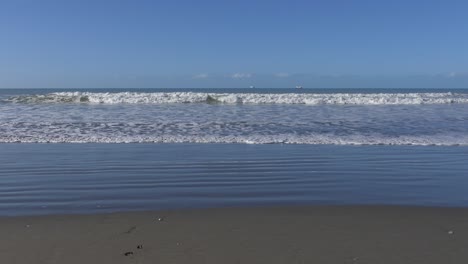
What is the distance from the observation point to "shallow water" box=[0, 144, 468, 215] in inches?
259

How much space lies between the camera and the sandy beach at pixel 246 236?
4379mm

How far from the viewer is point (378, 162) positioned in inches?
384

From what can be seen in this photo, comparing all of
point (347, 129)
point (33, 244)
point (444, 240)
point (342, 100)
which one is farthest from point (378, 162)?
point (342, 100)

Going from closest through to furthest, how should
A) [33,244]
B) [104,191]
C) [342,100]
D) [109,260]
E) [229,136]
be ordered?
[109,260] < [33,244] < [104,191] < [229,136] < [342,100]

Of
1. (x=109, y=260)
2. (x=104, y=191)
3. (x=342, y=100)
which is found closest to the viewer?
(x=109, y=260)

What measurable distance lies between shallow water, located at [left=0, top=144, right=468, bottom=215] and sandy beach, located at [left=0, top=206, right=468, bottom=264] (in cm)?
52

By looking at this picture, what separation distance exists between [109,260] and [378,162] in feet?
22.3

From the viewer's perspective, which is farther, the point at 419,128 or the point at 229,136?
the point at 419,128

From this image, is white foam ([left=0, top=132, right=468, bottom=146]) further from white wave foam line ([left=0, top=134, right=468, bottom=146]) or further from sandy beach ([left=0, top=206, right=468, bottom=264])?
sandy beach ([left=0, top=206, right=468, bottom=264])

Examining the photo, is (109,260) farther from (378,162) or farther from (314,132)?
(314,132)

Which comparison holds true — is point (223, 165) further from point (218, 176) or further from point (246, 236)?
point (246, 236)

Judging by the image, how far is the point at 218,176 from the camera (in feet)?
27.4

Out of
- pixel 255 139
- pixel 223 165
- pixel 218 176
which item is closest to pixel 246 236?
pixel 218 176

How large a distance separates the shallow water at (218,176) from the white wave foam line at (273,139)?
2.21 ft
